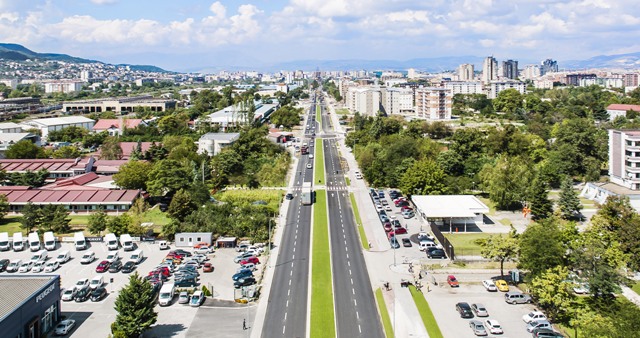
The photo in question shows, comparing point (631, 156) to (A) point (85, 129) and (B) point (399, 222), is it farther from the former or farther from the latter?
(A) point (85, 129)

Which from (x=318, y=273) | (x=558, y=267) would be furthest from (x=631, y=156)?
(x=318, y=273)

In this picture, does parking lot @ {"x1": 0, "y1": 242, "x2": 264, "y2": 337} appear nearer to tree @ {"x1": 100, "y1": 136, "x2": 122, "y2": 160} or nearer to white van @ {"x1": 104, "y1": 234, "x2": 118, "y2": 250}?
white van @ {"x1": 104, "y1": 234, "x2": 118, "y2": 250}

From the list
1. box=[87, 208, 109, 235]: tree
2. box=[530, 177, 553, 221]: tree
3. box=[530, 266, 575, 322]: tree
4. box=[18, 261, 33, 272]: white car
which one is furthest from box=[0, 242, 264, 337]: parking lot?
box=[530, 177, 553, 221]: tree

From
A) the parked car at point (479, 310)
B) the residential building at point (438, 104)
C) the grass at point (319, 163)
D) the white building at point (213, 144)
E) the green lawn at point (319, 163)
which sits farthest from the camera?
the residential building at point (438, 104)

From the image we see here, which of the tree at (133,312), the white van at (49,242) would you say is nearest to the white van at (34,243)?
the white van at (49,242)

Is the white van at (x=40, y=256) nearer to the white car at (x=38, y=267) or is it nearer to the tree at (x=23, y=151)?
the white car at (x=38, y=267)
